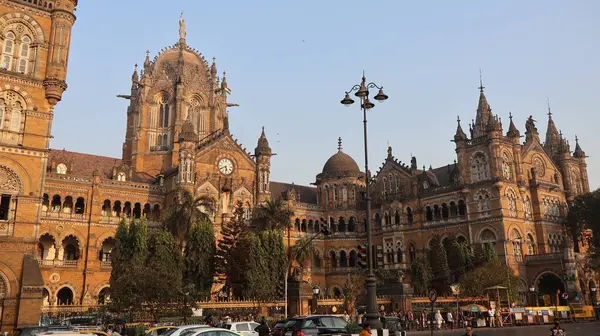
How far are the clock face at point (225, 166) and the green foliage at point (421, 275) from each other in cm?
2226

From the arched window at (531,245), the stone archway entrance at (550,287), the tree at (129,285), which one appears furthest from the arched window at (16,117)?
the stone archway entrance at (550,287)

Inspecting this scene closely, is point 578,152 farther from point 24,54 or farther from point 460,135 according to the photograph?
point 24,54

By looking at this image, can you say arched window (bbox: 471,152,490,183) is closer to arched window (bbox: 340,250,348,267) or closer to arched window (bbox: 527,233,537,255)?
arched window (bbox: 527,233,537,255)

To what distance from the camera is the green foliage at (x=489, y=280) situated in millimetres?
44688

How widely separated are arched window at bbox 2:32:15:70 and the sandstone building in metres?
0.06

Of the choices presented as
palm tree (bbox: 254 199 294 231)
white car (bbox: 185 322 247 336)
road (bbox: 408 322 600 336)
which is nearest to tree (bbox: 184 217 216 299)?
palm tree (bbox: 254 199 294 231)

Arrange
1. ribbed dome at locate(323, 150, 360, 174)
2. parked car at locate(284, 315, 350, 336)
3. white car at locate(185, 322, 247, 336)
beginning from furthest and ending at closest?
ribbed dome at locate(323, 150, 360, 174) → parked car at locate(284, 315, 350, 336) → white car at locate(185, 322, 247, 336)

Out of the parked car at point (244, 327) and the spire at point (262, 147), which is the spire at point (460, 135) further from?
the parked car at point (244, 327)

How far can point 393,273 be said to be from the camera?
5894 centimetres

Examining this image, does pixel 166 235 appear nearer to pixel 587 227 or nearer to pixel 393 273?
pixel 393 273

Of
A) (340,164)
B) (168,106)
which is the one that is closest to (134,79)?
(168,106)

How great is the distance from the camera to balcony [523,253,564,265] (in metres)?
49.6

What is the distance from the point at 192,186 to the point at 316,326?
35.7 metres

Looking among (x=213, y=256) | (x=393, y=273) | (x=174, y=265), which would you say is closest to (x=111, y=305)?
(x=174, y=265)
